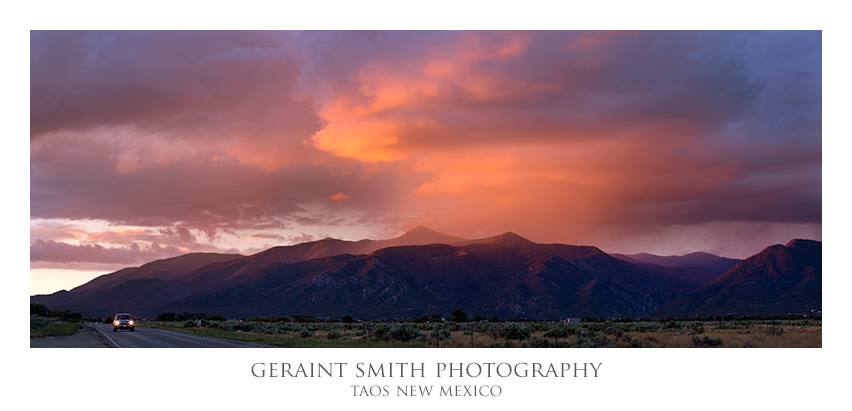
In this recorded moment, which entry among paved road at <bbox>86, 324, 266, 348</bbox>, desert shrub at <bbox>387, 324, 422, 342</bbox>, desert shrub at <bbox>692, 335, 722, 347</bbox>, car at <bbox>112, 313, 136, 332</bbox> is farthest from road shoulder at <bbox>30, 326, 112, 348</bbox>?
desert shrub at <bbox>692, 335, 722, 347</bbox>

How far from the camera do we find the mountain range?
12925 centimetres

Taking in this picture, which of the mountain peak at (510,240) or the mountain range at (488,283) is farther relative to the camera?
the mountain peak at (510,240)

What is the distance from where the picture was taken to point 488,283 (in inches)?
6137

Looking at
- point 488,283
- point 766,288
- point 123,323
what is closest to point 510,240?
point 488,283

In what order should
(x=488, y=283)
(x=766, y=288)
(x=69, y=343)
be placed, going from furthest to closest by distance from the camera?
(x=488, y=283)
(x=766, y=288)
(x=69, y=343)

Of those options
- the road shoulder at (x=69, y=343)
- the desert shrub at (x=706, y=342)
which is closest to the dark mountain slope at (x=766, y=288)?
the desert shrub at (x=706, y=342)

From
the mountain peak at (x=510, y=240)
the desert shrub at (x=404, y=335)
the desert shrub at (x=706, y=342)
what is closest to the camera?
the desert shrub at (x=706, y=342)

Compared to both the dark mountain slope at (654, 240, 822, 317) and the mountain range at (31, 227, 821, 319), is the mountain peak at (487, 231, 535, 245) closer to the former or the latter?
the mountain range at (31, 227, 821, 319)

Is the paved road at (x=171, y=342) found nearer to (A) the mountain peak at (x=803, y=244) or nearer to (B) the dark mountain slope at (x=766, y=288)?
(B) the dark mountain slope at (x=766, y=288)

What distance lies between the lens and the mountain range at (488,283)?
12925 cm

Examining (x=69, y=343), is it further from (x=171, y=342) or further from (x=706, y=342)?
(x=706, y=342)

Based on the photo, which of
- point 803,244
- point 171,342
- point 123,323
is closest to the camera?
point 171,342
